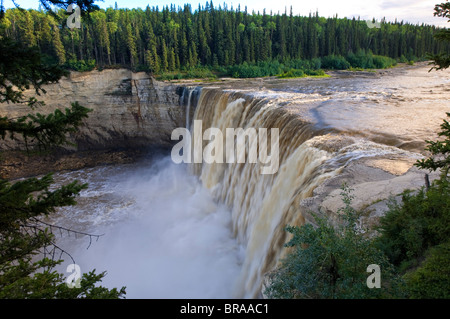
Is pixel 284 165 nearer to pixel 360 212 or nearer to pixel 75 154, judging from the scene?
pixel 360 212

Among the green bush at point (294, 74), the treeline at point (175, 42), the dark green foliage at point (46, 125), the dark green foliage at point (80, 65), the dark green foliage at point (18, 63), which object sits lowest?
the dark green foliage at point (46, 125)

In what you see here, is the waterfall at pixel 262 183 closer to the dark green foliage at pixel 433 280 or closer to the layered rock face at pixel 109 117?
the dark green foliage at pixel 433 280

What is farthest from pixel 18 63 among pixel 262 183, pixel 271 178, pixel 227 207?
pixel 227 207

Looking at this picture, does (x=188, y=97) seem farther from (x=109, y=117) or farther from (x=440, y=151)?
(x=440, y=151)

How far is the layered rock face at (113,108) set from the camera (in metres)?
29.4

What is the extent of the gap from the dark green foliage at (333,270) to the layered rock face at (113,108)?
25.7 metres

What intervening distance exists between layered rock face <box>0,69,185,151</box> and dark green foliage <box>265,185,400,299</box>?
25.7 meters

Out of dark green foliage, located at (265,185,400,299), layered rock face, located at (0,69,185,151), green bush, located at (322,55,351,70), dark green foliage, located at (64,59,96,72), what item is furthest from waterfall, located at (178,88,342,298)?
green bush, located at (322,55,351,70)

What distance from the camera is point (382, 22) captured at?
10375cm

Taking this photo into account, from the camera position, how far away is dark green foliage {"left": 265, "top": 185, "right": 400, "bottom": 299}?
11.5 ft

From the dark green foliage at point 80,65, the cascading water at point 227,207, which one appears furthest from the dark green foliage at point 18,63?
the dark green foliage at point 80,65

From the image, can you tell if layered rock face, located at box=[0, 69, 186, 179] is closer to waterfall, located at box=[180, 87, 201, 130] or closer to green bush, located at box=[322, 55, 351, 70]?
waterfall, located at box=[180, 87, 201, 130]

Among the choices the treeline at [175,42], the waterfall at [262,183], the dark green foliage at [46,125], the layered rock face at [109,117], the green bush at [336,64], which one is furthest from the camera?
the green bush at [336,64]
